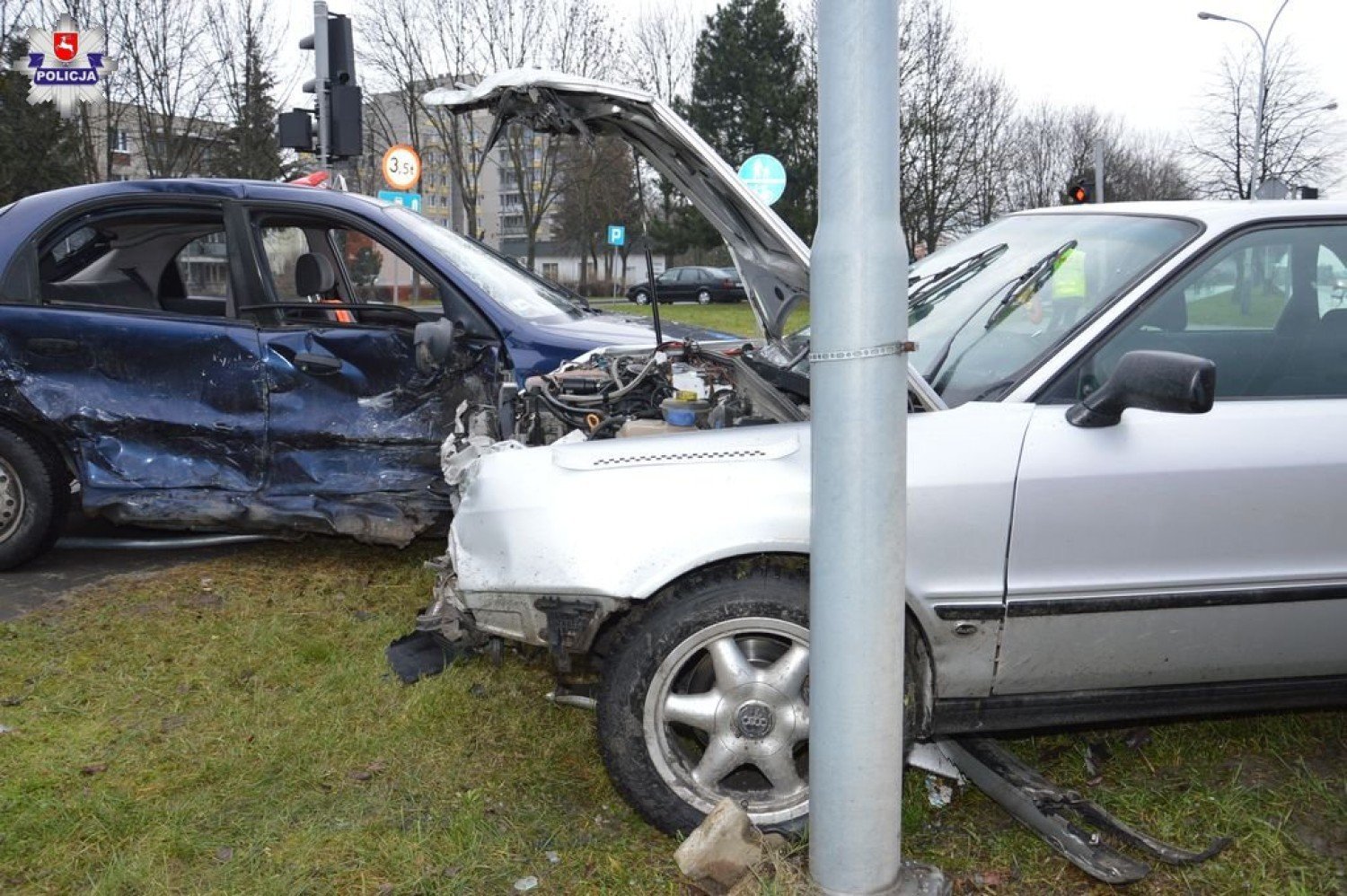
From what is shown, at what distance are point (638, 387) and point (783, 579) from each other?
1.45 meters

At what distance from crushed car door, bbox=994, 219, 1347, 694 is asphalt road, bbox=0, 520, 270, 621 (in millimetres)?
4170

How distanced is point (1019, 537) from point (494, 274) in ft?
11.8

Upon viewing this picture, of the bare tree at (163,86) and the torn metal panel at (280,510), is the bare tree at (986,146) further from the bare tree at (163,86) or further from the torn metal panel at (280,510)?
the torn metal panel at (280,510)

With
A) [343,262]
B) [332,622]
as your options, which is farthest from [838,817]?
[343,262]

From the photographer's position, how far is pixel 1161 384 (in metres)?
2.50

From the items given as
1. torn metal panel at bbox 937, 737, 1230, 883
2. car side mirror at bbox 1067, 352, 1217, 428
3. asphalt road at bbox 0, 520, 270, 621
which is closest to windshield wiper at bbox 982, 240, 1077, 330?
car side mirror at bbox 1067, 352, 1217, 428

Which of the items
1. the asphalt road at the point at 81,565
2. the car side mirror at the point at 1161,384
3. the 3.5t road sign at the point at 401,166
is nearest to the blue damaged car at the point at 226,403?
the asphalt road at the point at 81,565

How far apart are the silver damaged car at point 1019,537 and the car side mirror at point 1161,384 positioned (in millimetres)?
12

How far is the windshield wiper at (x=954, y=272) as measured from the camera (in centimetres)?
370

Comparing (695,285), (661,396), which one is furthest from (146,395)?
(695,285)

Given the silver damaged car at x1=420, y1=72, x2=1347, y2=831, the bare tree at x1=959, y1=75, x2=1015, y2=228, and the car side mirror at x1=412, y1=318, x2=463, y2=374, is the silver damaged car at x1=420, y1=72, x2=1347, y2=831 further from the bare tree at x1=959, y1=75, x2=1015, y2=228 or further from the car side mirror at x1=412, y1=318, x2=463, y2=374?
the bare tree at x1=959, y1=75, x2=1015, y2=228

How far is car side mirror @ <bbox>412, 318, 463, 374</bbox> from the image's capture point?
4664 millimetres

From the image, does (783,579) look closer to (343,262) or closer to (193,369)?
(193,369)

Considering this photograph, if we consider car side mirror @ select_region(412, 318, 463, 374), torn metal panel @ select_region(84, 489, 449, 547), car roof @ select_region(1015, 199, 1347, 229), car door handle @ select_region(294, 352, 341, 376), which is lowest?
torn metal panel @ select_region(84, 489, 449, 547)
